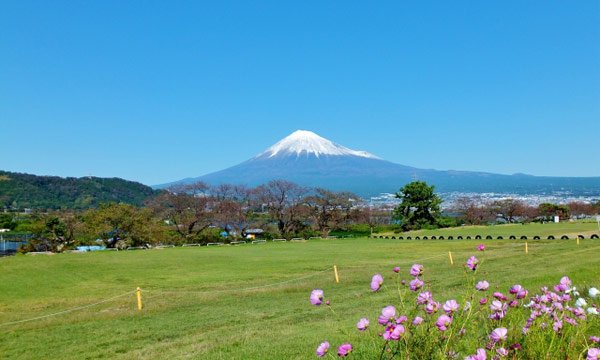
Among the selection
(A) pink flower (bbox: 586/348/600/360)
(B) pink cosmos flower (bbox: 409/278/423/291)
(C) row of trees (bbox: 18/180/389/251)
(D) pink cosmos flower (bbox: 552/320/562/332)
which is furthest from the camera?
(C) row of trees (bbox: 18/180/389/251)

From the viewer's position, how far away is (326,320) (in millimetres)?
10086

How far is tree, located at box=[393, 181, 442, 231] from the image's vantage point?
66938 mm

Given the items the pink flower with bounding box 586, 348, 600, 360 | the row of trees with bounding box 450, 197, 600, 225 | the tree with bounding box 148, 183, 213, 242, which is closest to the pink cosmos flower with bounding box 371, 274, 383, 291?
the pink flower with bounding box 586, 348, 600, 360

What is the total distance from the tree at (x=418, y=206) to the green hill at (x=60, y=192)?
70790 millimetres

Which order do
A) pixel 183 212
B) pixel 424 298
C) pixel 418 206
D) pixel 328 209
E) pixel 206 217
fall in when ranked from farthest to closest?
pixel 328 209 < pixel 418 206 < pixel 183 212 < pixel 206 217 < pixel 424 298

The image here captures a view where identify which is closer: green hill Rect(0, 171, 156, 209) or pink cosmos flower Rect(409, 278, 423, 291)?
pink cosmos flower Rect(409, 278, 423, 291)

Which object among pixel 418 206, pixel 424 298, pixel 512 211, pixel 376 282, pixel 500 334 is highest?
pixel 376 282

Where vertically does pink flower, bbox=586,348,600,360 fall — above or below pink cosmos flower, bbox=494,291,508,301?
below

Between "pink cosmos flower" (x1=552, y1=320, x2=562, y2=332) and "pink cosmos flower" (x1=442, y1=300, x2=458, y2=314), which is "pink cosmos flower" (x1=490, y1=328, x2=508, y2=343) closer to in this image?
"pink cosmos flower" (x1=442, y1=300, x2=458, y2=314)

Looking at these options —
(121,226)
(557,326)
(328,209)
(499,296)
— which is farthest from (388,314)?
(328,209)

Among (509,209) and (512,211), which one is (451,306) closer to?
(512,211)

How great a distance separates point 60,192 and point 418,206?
300 feet

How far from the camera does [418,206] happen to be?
66.9 metres

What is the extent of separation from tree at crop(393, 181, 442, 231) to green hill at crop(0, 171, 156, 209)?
70.8 meters
